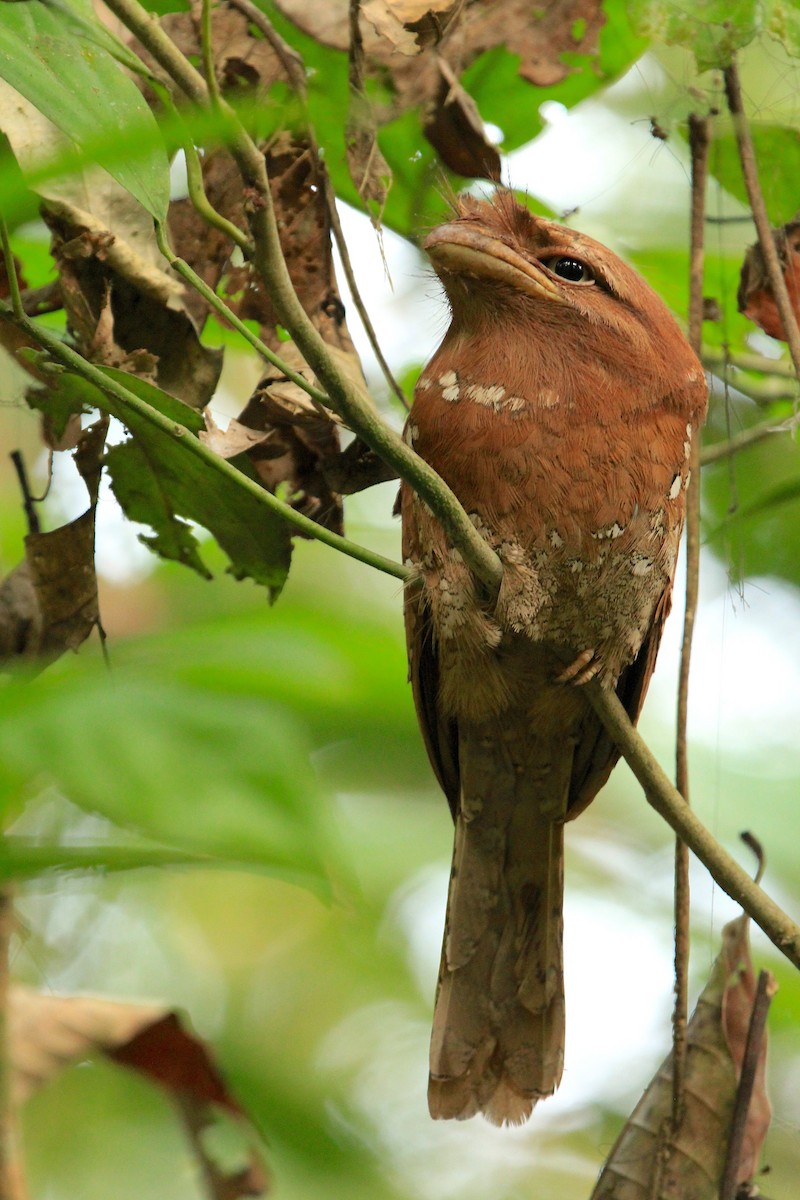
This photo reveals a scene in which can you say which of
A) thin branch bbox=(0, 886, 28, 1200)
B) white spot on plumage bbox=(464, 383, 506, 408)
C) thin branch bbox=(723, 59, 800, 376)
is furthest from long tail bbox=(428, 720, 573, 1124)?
thin branch bbox=(0, 886, 28, 1200)

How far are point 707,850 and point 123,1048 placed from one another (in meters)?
1.01

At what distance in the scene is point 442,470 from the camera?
2604mm

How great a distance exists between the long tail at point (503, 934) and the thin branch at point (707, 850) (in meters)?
0.84

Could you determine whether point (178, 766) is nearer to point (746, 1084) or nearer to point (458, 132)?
point (746, 1084)

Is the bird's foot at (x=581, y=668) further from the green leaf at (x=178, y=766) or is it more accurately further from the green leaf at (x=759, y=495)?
the green leaf at (x=178, y=766)

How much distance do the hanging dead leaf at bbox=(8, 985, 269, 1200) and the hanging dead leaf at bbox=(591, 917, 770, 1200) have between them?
760 mm

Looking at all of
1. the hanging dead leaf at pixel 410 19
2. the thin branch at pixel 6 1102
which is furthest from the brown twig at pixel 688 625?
the thin branch at pixel 6 1102

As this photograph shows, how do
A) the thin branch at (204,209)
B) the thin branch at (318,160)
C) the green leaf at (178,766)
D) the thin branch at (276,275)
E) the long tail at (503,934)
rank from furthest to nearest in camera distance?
the long tail at (503,934), the thin branch at (318,160), the thin branch at (204,209), the thin branch at (276,275), the green leaf at (178,766)

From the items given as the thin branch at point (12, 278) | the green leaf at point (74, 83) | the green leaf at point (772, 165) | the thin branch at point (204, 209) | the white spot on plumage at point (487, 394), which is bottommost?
the green leaf at point (74, 83)

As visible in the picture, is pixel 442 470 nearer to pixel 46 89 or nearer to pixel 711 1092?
pixel 711 1092

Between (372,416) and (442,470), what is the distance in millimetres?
908

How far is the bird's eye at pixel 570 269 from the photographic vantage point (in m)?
2.64

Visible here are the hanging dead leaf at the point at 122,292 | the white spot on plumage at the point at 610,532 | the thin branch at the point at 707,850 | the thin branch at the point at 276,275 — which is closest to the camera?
the thin branch at the point at 276,275

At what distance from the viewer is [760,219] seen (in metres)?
2.68
